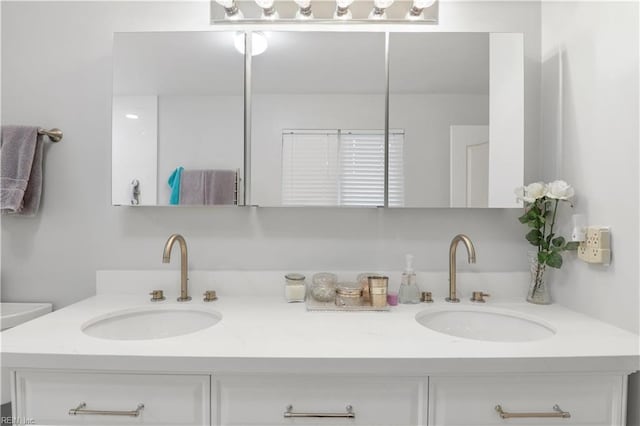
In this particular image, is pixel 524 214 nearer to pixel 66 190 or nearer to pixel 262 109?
pixel 262 109

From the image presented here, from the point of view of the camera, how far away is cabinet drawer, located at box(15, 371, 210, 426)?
0.90 metres

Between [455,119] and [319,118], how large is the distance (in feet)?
1.75

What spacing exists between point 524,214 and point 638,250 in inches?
15.4

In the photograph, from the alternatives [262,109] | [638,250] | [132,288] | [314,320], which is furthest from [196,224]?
[638,250]

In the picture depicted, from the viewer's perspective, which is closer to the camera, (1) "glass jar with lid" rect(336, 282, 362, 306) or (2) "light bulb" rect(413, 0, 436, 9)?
(1) "glass jar with lid" rect(336, 282, 362, 306)

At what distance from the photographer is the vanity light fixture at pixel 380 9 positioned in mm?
1368

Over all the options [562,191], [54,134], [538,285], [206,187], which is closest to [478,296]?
[538,285]

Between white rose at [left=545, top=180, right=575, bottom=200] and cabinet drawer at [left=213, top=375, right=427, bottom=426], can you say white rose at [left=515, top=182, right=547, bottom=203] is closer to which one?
white rose at [left=545, top=180, right=575, bottom=200]

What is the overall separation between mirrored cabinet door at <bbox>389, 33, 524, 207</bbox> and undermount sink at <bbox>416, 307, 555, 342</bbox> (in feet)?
1.34

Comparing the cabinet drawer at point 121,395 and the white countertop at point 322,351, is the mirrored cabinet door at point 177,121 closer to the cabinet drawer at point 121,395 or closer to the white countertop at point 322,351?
the white countertop at point 322,351

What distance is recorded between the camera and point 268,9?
1.40 metres

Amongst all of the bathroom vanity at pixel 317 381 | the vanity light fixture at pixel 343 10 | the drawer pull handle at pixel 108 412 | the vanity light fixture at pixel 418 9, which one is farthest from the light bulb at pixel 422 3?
the drawer pull handle at pixel 108 412

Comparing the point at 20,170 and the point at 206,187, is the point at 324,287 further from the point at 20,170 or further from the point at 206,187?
the point at 20,170

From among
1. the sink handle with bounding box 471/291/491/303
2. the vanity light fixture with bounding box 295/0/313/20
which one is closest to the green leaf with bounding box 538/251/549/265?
the sink handle with bounding box 471/291/491/303
